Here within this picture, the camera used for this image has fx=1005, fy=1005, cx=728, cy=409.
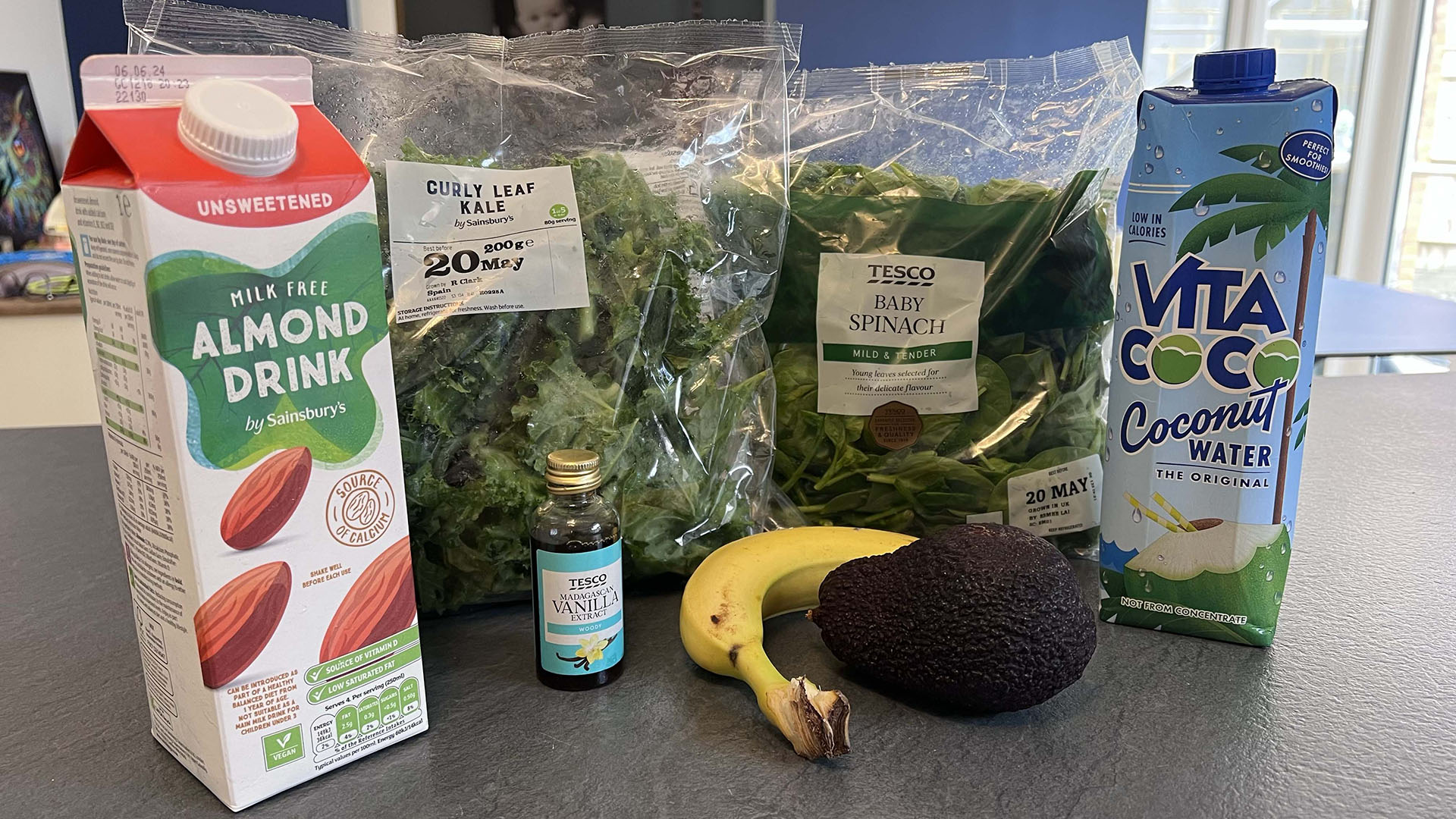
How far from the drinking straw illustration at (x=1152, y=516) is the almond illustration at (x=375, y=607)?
1.81ft

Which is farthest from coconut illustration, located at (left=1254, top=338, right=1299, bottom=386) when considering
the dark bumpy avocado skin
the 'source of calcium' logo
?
the dark bumpy avocado skin

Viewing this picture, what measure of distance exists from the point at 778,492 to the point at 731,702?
29 cm

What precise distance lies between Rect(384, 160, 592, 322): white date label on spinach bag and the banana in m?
0.26

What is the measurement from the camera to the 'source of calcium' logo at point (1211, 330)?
29.2 inches

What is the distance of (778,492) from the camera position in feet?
3.23

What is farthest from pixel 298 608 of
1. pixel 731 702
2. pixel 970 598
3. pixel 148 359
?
pixel 970 598

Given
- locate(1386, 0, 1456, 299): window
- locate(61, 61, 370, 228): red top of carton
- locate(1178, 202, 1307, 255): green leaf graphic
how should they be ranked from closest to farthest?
locate(61, 61, 370, 228): red top of carton < locate(1178, 202, 1307, 255): green leaf graphic < locate(1386, 0, 1456, 299): window

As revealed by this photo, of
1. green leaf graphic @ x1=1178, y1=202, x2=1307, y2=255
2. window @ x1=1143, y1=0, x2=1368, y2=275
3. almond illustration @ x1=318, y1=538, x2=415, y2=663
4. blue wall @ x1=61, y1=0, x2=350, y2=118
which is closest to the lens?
almond illustration @ x1=318, y1=538, x2=415, y2=663

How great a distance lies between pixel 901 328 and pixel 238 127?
1.93 feet

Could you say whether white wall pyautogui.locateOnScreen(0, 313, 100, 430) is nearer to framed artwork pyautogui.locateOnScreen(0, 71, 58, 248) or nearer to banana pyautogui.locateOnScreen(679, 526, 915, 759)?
framed artwork pyautogui.locateOnScreen(0, 71, 58, 248)

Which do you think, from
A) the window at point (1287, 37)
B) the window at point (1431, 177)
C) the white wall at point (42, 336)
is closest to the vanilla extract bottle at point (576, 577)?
the white wall at point (42, 336)

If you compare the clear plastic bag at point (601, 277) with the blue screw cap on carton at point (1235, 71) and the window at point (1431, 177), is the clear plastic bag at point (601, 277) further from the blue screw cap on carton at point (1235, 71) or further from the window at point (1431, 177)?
the window at point (1431, 177)

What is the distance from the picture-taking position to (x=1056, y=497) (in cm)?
96

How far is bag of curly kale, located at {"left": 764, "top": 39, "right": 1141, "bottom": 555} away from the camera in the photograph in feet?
3.08
